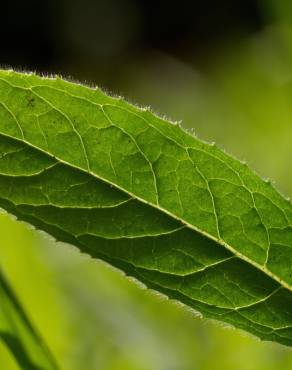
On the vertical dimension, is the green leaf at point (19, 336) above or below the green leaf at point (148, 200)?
below

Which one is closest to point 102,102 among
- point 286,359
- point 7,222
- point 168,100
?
point 286,359

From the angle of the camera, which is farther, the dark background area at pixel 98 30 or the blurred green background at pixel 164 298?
the dark background area at pixel 98 30

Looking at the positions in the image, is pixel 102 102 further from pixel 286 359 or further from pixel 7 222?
pixel 7 222

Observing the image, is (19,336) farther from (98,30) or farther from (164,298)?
(98,30)

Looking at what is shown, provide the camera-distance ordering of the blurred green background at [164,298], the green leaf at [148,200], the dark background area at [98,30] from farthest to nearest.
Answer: the dark background area at [98,30] → the blurred green background at [164,298] → the green leaf at [148,200]

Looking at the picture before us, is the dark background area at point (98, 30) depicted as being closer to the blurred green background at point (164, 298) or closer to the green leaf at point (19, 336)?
the blurred green background at point (164, 298)

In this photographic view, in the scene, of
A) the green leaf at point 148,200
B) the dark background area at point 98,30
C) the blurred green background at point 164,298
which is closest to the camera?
the green leaf at point 148,200

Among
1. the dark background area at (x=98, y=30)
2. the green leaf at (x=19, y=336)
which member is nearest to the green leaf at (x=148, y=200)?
the green leaf at (x=19, y=336)
